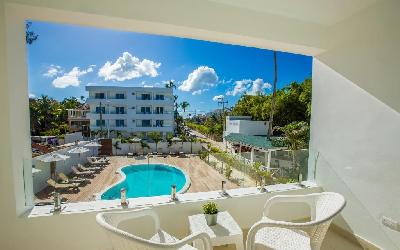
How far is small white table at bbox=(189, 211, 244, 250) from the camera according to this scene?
2154 mm

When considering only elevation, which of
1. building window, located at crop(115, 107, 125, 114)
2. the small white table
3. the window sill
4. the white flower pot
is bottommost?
the small white table

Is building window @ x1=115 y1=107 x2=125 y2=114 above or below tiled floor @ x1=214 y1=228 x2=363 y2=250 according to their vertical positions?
above

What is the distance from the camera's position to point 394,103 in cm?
235

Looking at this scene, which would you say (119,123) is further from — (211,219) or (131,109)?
(211,219)

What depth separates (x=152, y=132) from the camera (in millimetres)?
26969

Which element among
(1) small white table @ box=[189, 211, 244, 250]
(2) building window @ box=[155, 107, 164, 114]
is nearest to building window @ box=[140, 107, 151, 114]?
(2) building window @ box=[155, 107, 164, 114]

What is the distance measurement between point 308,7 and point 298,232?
2.59 metres

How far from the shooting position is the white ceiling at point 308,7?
255 centimetres

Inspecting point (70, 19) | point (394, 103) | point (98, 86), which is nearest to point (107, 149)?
point (98, 86)

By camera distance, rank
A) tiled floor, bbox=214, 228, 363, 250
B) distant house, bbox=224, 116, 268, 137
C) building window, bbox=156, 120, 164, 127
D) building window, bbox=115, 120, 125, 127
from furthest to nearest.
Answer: building window, bbox=156, 120, 164, 127 → building window, bbox=115, 120, 125, 127 → distant house, bbox=224, 116, 268, 137 → tiled floor, bbox=214, 228, 363, 250

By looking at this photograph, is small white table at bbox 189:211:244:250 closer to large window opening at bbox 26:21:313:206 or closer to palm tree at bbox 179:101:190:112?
large window opening at bbox 26:21:313:206

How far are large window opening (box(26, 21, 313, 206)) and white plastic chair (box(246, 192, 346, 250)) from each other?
107 cm

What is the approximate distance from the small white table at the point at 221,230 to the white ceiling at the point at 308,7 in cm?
256

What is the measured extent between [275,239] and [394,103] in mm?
1966
